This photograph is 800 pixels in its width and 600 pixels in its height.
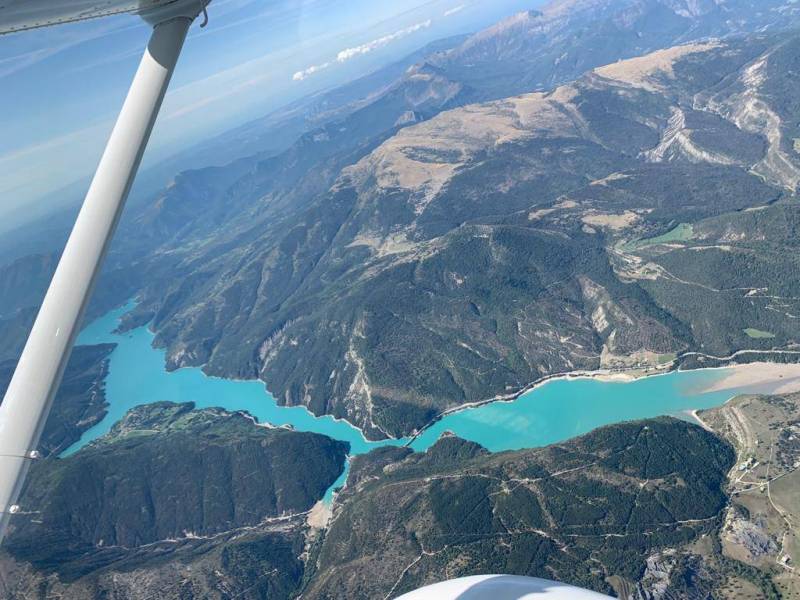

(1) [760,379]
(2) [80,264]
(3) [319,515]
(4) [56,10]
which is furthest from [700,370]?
(4) [56,10]

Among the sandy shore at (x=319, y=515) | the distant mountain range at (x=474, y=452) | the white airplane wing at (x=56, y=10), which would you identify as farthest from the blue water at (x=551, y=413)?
the white airplane wing at (x=56, y=10)

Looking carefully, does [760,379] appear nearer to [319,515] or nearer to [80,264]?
[319,515]

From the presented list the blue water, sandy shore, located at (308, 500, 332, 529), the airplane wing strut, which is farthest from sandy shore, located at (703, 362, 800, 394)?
the airplane wing strut

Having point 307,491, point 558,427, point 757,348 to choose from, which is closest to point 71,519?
point 307,491

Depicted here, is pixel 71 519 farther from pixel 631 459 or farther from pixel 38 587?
pixel 631 459

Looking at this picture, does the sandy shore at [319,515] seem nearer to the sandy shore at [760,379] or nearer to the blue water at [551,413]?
the blue water at [551,413]

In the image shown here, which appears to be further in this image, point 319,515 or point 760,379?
point 760,379

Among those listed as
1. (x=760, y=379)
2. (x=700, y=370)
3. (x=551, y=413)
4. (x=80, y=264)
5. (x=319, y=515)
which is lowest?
(x=700, y=370)

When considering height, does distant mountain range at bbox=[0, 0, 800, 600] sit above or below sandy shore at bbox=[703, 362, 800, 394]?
above

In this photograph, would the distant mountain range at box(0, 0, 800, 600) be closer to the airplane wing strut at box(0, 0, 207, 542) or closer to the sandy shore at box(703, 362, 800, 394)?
the sandy shore at box(703, 362, 800, 394)

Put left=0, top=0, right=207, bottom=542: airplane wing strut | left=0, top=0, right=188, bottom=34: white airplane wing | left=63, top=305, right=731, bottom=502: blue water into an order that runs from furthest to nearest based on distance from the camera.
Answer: left=63, top=305, right=731, bottom=502: blue water < left=0, top=0, right=188, bottom=34: white airplane wing < left=0, top=0, right=207, bottom=542: airplane wing strut
